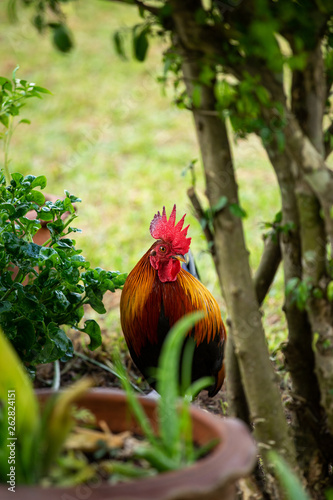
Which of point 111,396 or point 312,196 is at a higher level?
point 312,196

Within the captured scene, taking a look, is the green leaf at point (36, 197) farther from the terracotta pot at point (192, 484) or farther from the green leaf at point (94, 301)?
the terracotta pot at point (192, 484)

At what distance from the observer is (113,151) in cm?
653

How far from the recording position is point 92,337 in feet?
6.68

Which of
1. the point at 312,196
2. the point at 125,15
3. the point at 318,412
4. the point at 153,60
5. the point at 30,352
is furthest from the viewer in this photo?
the point at 125,15

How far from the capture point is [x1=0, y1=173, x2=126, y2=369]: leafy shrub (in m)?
1.85

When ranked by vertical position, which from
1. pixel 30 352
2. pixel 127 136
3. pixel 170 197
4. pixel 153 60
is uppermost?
pixel 153 60

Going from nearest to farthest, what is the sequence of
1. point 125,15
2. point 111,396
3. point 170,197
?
point 111,396
point 170,197
point 125,15

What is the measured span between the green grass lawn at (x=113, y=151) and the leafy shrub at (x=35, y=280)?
5.26 ft

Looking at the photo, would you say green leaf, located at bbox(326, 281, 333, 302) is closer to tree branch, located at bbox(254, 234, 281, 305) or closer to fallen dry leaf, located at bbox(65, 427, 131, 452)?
tree branch, located at bbox(254, 234, 281, 305)

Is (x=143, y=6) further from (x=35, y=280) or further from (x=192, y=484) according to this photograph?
(x=192, y=484)

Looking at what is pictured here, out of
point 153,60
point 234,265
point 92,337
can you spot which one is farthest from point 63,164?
point 234,265

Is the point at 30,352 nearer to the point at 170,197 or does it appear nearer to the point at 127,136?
the point at 170,197

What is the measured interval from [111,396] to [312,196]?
2.33 ft

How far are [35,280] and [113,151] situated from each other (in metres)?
4.78
